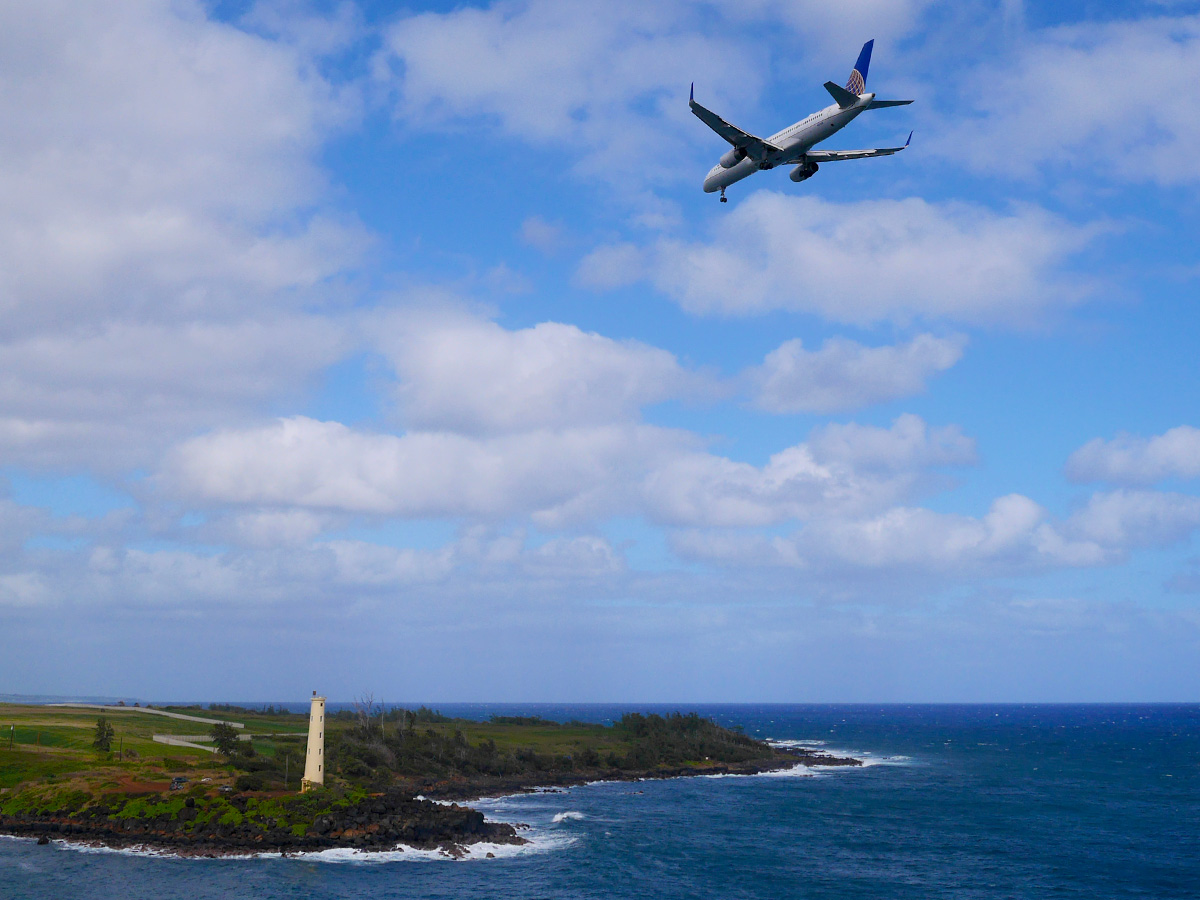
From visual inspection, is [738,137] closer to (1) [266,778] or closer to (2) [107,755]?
(1) [266,778]

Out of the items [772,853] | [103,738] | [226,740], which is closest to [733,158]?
[772,853]

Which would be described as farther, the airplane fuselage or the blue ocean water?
the blue ocean water

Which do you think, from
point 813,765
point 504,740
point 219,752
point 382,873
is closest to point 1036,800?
point 813,765

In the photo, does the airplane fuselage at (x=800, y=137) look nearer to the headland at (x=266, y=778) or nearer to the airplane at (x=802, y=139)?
the airplane at (x=802, y=139)

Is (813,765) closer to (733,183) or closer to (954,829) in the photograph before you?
(954,829)

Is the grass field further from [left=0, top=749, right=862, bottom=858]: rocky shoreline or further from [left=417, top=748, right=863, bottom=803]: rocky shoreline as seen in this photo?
[left=417, top=748, right=863, bottom=803]: rocky shoreline

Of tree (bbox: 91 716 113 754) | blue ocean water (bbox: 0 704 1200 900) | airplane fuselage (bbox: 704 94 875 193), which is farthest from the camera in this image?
tree (bbox: 91 716 113 754)

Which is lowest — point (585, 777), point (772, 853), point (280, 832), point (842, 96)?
point (585, 777)

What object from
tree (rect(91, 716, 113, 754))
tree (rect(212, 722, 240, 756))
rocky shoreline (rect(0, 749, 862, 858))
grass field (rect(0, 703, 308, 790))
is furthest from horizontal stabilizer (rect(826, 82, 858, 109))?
tree (rect(91, 716, 113, 754))
